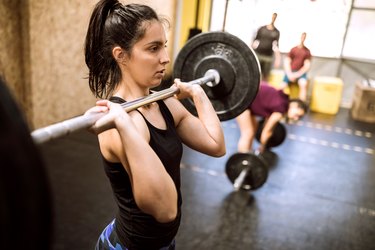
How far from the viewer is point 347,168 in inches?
146

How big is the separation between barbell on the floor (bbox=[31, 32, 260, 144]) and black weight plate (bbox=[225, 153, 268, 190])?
4.35 feet

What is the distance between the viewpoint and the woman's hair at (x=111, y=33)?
0.98 metres

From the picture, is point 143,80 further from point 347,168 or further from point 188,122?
point 347,168

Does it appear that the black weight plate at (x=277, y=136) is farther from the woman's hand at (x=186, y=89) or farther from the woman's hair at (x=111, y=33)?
the woman's hair at (x=111, y=33)

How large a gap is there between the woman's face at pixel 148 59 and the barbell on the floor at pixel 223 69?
0.51 meters

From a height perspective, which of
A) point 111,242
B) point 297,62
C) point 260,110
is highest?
point 297,62

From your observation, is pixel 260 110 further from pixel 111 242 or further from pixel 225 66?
pixel 111 242

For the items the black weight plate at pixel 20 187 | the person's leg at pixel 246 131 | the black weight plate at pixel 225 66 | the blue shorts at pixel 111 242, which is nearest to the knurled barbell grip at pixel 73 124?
the black weight plate at pixel 20 187

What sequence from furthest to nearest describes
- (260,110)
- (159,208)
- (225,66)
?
(260,110), (225,66), (159,208)

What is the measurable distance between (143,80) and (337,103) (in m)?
5.43

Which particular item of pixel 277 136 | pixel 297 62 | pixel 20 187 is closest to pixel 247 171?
pixel 277 136

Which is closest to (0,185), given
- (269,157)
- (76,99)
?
(76,99)

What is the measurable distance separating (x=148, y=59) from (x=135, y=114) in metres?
0.16

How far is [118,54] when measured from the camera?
100 cm
